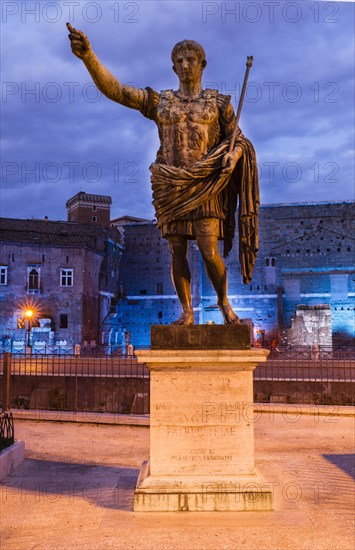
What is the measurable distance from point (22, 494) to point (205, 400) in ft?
7.28

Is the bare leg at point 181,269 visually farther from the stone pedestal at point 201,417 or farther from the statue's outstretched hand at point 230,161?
the statue's outstretched hand at point 230,161

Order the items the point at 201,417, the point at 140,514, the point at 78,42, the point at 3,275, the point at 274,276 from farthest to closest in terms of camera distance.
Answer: the point at 274,276, the point at 3,275, the point at 201,417, the point at 78,42, the point at 140,514

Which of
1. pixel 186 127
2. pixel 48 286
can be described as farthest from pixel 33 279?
pixel 186 127

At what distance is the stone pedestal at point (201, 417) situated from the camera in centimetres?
457

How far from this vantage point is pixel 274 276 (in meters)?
51.2

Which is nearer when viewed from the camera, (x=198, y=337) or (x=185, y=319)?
(x=198, y=337)

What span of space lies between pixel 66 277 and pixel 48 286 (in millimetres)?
1556

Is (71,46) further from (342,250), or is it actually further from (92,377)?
(342,250)

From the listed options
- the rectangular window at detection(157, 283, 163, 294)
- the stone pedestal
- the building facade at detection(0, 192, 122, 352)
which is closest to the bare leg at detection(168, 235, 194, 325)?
the stone pedestal

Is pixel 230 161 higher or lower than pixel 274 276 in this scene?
lower

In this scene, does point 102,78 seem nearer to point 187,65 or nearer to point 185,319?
point 187,65

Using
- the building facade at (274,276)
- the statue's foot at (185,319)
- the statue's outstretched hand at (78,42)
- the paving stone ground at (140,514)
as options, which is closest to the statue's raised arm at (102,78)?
the statue's outstretched hand at (78,42)

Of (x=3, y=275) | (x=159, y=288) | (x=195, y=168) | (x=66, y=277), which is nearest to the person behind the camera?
(x=195, y=168)

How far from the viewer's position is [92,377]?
47.9 ft
